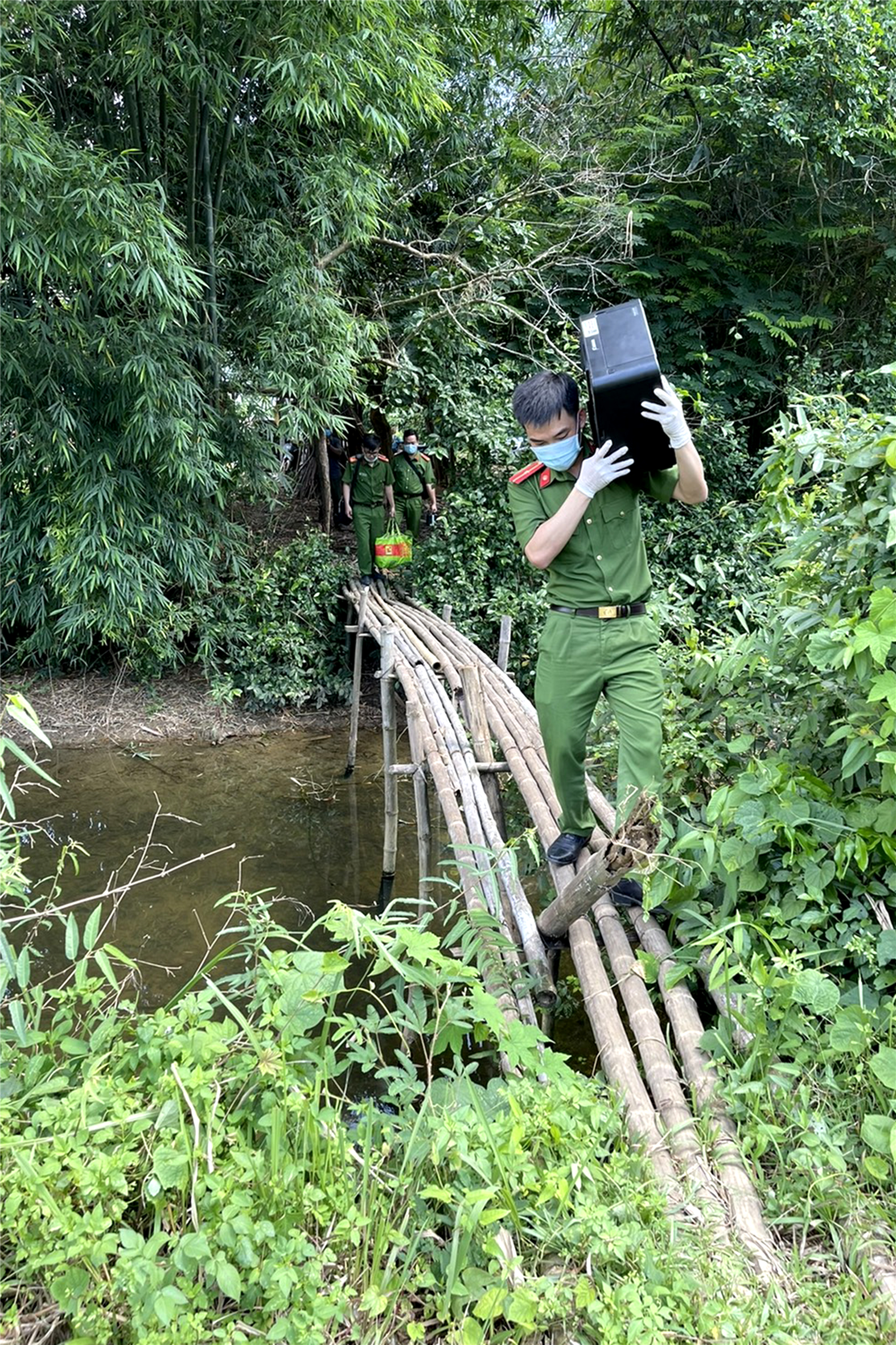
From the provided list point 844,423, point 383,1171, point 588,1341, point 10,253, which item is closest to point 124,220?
point 10,253

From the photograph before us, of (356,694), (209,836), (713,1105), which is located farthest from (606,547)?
(356,694)

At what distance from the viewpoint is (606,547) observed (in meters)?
2.48

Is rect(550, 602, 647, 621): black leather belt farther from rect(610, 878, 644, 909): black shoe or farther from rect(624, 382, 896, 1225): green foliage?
rect(610, 878, 644, 909): black shoe

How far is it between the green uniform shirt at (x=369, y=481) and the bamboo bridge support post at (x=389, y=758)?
84.7 inches

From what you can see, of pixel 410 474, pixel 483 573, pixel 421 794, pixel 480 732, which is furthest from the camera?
pixel 410 474

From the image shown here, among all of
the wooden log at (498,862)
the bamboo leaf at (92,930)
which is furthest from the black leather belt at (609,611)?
the bamboo leaf at (92,930)

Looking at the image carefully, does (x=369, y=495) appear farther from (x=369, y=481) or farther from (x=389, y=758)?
(x=389, y=758)

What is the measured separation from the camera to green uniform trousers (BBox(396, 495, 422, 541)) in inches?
325

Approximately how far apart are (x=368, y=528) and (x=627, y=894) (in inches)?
219

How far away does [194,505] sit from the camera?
6848mm

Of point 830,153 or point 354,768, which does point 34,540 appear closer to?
point 354,768

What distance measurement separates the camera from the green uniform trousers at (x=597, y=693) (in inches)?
93.8

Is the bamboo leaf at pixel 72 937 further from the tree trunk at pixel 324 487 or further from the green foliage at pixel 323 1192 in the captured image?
the tree trunk at pixel 324 487

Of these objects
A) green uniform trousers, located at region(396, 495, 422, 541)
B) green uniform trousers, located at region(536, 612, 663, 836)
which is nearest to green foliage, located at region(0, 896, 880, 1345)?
green uniform trousers, located at region(536, 612, 663, 836)
